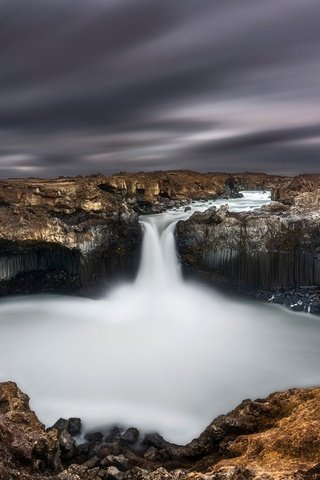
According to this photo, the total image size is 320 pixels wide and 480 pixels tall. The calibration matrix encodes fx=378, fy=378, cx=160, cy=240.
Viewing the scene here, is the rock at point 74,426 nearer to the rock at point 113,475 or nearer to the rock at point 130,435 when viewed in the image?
the rock at point 130,435

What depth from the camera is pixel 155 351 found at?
1750 cm

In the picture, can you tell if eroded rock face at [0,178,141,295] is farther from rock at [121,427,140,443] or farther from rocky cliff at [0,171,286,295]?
rock at [121,427,140,443]

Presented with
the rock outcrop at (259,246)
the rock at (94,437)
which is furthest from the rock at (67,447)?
the rock outcrop at (259,246)

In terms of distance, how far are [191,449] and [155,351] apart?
348 inches

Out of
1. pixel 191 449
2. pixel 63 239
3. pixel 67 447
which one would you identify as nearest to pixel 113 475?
pixel 191 449

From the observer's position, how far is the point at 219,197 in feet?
185

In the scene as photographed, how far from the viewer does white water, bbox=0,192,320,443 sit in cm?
1297

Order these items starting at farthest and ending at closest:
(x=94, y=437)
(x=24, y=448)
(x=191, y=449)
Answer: (x=94, y=437) < (x=191, y=449) < (x=24, y=448)

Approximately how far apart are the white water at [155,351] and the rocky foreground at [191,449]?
6.76ft

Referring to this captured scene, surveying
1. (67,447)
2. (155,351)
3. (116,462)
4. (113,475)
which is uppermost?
(113,475)

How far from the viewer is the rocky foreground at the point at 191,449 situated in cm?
564

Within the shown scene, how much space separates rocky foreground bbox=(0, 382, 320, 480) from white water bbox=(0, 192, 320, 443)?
206cm

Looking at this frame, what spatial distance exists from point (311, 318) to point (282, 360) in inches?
223

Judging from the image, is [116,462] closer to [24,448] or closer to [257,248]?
[24,448]
